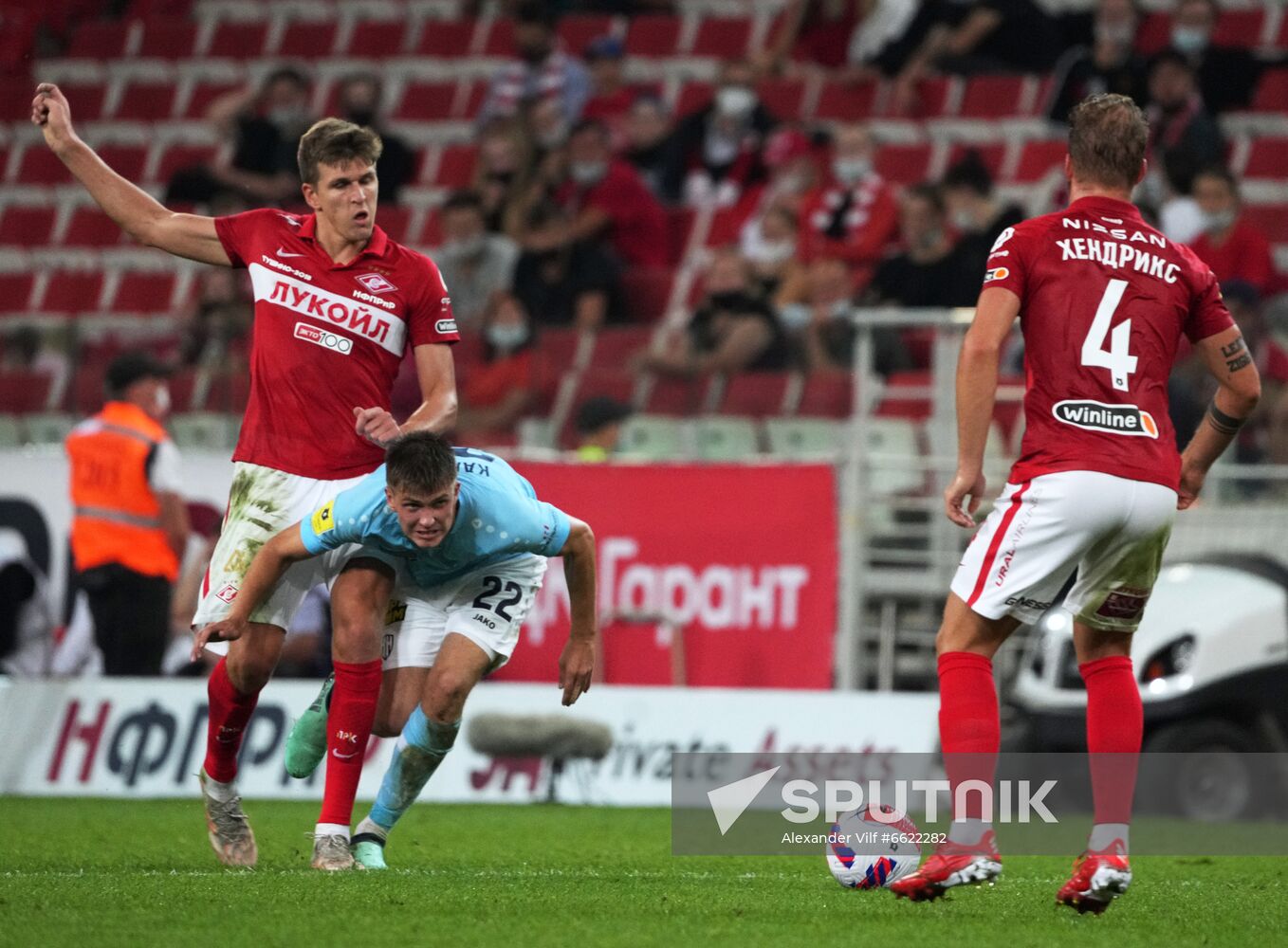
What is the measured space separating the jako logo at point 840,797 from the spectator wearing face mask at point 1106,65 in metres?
5.71

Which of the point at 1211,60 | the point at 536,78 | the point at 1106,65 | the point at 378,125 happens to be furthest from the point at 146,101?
the point at 1211,60

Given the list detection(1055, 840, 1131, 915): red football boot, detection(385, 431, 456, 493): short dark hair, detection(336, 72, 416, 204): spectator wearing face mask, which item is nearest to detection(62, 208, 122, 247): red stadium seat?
detection(336, 72, 416, 204): spectator wearing face mask

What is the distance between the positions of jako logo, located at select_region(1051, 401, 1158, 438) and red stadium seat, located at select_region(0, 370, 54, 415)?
866 centimetres

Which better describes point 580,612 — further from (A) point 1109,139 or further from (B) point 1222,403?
(A) point 1109,139

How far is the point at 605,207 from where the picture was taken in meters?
15.4

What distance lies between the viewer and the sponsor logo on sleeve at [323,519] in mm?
6129

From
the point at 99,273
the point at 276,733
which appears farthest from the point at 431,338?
the point at 99,273

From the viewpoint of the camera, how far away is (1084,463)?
5484mm

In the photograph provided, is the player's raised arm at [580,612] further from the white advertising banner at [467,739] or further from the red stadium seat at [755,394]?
the red stadium seat at [755,394]

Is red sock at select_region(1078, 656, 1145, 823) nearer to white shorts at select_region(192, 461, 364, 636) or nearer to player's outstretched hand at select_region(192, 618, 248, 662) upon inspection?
white shorts at select_region(192, 461, 364, 636)

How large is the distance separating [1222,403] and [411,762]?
2775mm

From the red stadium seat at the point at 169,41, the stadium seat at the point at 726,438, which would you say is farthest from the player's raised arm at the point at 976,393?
the red stadium seat at the point at 169,41

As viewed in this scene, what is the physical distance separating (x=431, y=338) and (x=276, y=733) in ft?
14.9

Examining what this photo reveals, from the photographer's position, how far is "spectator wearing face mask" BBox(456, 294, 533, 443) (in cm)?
1220
